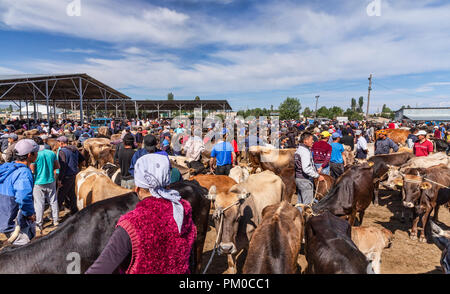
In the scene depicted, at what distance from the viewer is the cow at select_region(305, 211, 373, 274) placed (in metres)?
2.74

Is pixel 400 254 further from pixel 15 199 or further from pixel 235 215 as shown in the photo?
pixel 15 199

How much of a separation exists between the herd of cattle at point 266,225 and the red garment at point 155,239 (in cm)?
89

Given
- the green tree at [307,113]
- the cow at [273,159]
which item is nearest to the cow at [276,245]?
the cow at [273,159]

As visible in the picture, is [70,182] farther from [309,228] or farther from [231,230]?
[309,228]

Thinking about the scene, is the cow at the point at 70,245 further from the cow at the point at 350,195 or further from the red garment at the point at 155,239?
the cow at the point at 350,195

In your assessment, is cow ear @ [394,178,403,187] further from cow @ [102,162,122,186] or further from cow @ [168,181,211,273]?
cow @ [102,162,122,186]

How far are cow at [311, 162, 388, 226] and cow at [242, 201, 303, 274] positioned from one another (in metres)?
1.21

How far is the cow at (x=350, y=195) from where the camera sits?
16.2 feet

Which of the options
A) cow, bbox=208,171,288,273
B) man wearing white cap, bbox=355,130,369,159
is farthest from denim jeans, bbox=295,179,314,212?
man wearing white cap, bbox=355,130,369,159

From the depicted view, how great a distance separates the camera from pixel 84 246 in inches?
116

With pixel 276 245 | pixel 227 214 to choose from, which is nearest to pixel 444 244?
pixel 276 245

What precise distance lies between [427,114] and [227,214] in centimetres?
7416

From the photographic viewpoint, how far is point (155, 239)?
64.1 inches

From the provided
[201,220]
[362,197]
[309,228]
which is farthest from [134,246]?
[362,197]
